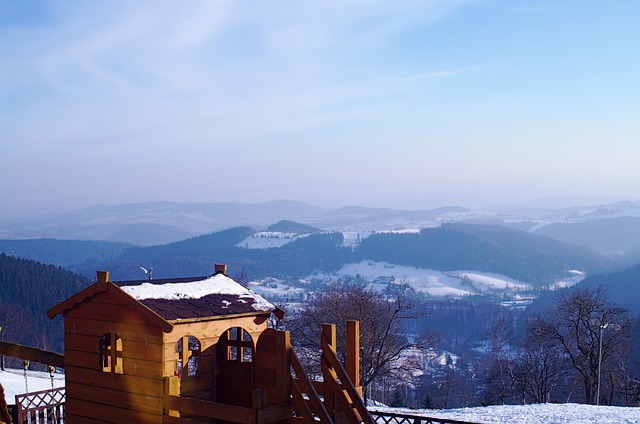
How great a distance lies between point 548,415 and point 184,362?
16.6 meters

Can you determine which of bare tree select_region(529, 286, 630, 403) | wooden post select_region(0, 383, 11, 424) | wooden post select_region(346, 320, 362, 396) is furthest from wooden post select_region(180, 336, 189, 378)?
bare tree select_region(529, 286, 630, 403)

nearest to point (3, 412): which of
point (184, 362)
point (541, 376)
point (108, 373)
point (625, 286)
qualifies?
point (108, 373)

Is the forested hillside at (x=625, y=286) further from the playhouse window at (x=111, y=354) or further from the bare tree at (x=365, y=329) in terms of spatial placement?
the playhouse window at (x=111, y=354)

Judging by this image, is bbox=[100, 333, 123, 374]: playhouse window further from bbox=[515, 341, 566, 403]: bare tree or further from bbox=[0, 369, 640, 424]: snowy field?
bbox=[515, 341, 566, 403]: bare tree

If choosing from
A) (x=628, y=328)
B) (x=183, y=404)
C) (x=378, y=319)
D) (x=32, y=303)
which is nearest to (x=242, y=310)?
(x=183, y=404)

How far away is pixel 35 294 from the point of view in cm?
10531

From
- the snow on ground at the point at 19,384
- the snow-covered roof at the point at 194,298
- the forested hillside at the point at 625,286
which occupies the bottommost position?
the forested hillside at the point at 625,286

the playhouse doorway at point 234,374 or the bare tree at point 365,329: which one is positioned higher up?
the playhouse doorway at point 234,374

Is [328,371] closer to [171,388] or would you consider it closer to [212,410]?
[212,410]

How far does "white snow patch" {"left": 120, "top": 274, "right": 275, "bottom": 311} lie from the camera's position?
11.5 meters

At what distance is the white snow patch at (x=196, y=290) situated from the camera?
1154 centimetres

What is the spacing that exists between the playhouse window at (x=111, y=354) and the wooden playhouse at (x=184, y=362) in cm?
2

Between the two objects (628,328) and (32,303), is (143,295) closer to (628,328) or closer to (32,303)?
(628,328)

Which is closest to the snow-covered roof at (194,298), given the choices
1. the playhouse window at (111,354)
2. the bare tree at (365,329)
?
the playhouse window at (111,354)
